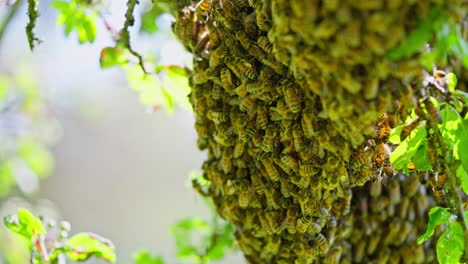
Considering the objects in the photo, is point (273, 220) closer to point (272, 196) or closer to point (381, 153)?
point (272, 196)

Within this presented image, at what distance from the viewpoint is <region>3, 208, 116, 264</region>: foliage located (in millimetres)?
1612

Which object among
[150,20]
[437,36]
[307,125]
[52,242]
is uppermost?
[150,20]

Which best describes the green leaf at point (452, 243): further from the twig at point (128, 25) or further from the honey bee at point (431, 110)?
the twig at point (128, 25)

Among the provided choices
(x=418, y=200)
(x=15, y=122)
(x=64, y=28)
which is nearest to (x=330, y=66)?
(x=418, y=200)

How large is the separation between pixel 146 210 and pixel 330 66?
5.42 metres

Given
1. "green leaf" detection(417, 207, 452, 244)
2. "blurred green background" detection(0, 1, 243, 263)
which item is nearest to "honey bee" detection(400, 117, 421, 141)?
"green leaf" detection(417, 207, 452, 244)

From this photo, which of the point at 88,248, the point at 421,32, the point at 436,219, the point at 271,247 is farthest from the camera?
the point at 88,248

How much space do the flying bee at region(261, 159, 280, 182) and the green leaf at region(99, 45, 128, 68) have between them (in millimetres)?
611

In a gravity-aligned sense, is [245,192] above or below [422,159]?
above

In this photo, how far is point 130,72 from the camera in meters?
1.92

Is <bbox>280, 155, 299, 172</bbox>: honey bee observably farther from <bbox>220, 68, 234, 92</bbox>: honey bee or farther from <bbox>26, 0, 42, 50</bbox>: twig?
<bbox>26, 0, 42, 50</bbox>: twig

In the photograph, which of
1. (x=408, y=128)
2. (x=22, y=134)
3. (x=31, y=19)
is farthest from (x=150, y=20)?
(x=22, y=134)

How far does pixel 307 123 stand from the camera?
45.8 inches

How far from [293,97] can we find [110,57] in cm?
75
